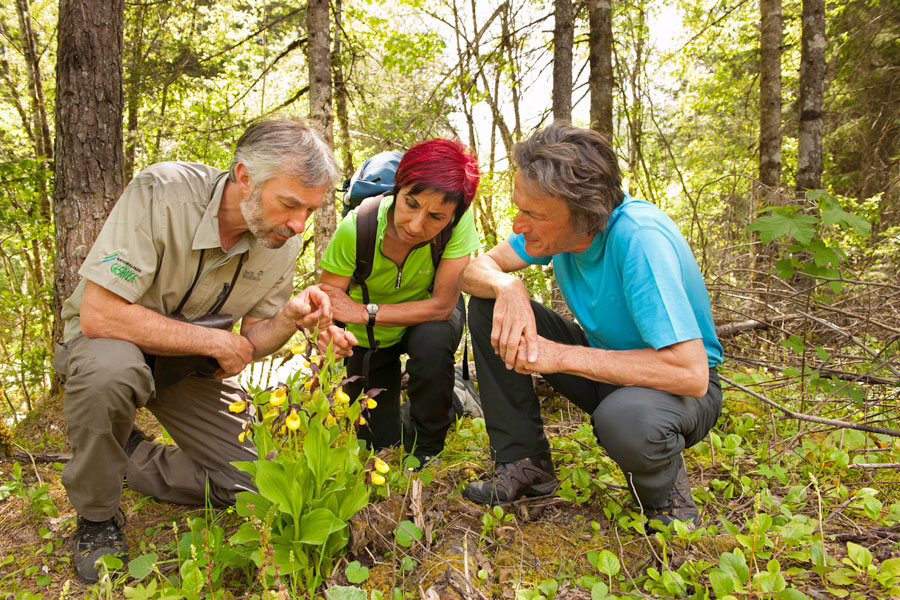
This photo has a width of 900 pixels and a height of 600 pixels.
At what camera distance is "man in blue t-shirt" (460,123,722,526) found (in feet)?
6.55

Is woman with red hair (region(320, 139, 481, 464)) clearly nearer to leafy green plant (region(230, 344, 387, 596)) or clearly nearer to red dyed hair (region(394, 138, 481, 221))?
red dyed hair (region(394, 138, 481, 221))

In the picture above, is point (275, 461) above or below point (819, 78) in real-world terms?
below

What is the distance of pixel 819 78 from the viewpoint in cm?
589

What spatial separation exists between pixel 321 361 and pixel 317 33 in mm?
4637

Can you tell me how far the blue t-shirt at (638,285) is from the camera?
198 centimetres

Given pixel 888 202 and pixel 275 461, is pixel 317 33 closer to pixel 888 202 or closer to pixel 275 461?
pixel 275 461

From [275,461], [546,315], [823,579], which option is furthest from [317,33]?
[823,579]

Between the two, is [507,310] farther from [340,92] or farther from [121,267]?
[340,92]

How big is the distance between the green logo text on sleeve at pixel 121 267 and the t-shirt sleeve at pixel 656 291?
1.96 m

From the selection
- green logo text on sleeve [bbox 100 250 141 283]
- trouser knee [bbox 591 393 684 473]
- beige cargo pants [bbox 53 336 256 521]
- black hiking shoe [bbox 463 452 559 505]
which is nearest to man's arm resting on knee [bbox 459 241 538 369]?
trouser knee [bbox 591 393 684 473]

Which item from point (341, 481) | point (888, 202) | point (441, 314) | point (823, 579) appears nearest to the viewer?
point (823, 579)

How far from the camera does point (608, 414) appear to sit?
80.0 inches

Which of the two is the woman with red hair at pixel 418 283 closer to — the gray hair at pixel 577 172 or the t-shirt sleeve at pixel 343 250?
the t-shirt sleeve at pixel 343 250

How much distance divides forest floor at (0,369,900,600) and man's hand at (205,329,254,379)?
68cm
